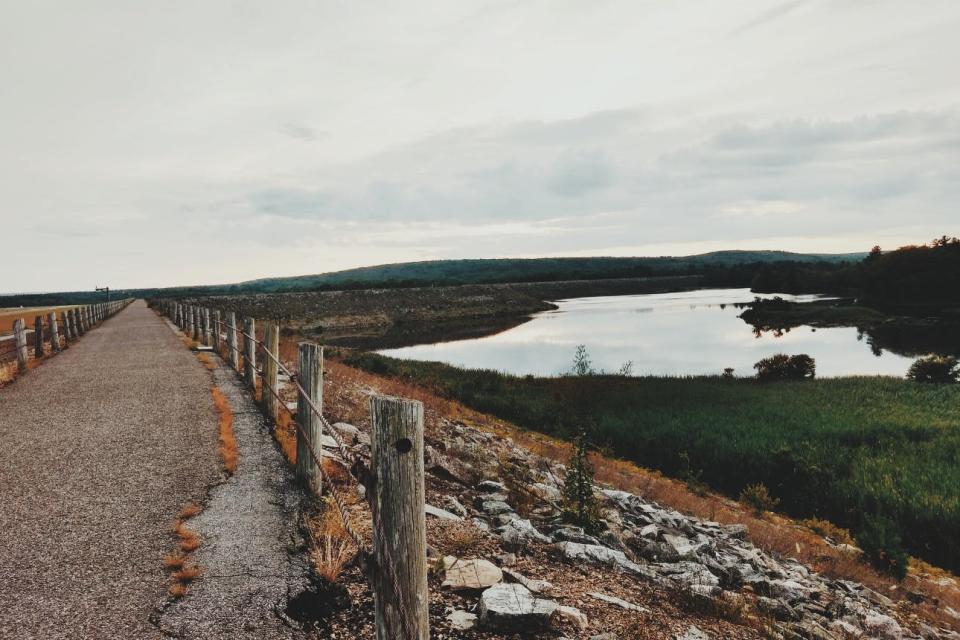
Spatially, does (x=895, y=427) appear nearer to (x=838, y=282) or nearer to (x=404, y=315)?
(x=404, y=315)

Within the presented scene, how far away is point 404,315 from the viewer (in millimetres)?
77438

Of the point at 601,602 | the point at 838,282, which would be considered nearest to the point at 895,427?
the point at 601,602

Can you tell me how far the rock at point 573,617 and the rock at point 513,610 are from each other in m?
0.12

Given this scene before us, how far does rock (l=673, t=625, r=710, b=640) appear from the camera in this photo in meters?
4.30

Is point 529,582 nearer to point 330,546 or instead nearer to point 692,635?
point 692,635

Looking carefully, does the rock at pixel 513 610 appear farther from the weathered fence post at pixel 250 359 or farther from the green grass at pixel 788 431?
the green grass at pixel 788 431

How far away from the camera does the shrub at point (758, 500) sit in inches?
508

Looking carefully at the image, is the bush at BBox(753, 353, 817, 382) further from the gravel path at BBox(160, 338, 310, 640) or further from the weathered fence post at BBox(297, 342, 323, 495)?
the gravel path at BBox(160, 338, 310, 640)

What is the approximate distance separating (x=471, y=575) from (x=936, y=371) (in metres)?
33.2

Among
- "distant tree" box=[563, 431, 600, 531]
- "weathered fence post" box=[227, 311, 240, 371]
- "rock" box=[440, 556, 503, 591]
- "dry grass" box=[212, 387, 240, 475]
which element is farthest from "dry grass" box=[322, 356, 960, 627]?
"rock" box=[440, 556, 503, 591]

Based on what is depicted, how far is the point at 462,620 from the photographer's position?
3873mm

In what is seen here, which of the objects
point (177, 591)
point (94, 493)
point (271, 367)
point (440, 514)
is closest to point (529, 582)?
point (440, 514)

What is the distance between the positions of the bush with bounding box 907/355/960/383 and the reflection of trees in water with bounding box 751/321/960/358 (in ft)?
61.9

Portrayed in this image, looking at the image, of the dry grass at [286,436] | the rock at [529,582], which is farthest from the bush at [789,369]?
the rock at [529,582]
